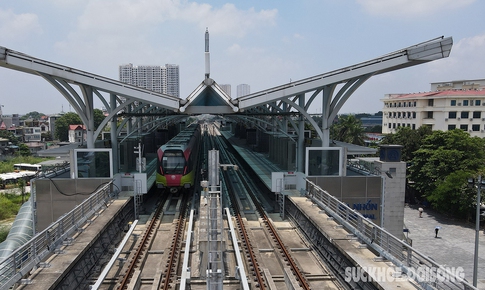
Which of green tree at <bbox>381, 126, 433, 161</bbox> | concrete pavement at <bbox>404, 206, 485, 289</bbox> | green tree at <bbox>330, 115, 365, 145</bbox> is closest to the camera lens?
concrete pavement at <bbox>404, 206, 485, 289</bbox>

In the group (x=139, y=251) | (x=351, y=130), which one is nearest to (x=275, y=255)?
(x=139, y=251)

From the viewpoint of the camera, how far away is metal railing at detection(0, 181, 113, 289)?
22.5ft

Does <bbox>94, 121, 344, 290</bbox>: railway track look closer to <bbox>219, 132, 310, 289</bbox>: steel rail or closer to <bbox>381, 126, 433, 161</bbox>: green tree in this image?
<bbox>219, 132, 310, 289</bbox>: steel rail

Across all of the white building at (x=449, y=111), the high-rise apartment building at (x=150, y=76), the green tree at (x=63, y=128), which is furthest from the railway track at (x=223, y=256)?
the high-rise apartment building at (x=150, y=76)

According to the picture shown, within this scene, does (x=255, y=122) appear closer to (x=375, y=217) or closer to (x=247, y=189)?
(x=247, y=189)

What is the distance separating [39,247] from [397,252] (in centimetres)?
817

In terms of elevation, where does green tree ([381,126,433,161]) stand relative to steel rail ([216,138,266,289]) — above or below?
above

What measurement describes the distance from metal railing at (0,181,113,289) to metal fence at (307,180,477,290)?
7.42m

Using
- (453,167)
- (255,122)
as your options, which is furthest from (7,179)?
(453,167)

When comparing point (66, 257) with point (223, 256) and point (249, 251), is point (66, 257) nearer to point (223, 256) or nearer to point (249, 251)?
point (223, 256)

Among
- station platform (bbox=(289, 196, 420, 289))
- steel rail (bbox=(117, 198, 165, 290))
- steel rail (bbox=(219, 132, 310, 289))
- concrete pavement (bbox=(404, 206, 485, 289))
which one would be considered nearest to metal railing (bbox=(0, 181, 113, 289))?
steel rail (bbox=(117, 198, 165, 290))

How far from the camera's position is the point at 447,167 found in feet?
94.8

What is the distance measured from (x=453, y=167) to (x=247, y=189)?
59.8 feet

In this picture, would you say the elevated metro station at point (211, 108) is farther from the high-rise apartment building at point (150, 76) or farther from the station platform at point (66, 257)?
the high-rise apartment building at point (150, 76)
